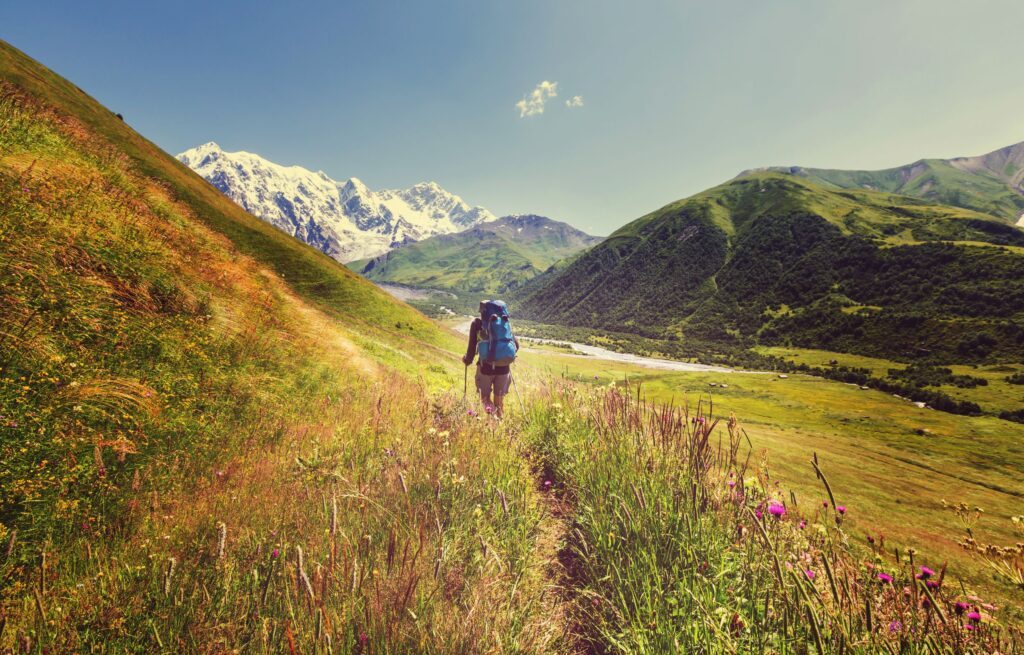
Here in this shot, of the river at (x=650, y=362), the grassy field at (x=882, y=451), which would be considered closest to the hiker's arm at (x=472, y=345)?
the grassy field at (x=882, y=451)

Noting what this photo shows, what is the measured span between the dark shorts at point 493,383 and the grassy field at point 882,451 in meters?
1.26

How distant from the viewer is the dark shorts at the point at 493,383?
27.5ft

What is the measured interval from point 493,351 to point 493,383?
0.89m

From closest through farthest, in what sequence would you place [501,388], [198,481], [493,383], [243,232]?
[198,481] < [501,388] < [493,383] < [243,232]

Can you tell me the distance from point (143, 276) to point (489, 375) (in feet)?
21.5

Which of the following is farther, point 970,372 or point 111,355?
point 970,372

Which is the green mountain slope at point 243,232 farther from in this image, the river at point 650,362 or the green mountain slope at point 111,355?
the river at point 650,362

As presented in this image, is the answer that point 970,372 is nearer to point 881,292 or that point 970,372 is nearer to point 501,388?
point 881,292

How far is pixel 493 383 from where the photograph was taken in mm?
8531

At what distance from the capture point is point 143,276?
6219 mm

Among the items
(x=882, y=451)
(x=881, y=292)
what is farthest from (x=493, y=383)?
(x=881, y=292)

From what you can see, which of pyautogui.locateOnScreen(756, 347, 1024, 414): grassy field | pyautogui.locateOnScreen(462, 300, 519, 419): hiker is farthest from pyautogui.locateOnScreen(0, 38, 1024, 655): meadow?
pyautogui.locateOnScreen(756, 347, 1024, 414): grassy field

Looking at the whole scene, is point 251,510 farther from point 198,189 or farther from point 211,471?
point 198,189

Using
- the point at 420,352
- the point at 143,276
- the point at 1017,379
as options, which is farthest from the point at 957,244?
the point at 143,276
